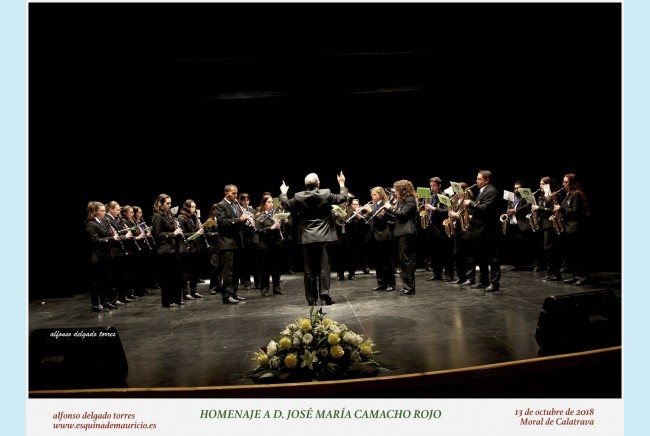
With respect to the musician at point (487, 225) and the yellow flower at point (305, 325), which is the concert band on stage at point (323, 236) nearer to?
the musician at point (487, 225)

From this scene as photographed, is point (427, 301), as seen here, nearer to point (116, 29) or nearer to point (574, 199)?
point (574, 199)

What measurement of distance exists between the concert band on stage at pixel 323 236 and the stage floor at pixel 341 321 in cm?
32

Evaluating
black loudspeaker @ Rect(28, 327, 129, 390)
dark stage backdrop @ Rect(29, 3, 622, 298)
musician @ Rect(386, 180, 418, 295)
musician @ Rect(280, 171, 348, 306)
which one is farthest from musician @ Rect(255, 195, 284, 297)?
black loudspeaker @ Rect(28, 327, 129, 390)

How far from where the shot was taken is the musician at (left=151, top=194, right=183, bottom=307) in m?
6.60

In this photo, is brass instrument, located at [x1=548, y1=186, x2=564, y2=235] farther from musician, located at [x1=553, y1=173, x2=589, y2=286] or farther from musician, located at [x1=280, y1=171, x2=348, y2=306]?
musician, located at [x1=280, y1=171, x2=348, y2=306]

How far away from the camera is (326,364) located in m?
3.08

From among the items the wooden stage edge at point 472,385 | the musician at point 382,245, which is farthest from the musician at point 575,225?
the wooden stage edge at point 472,385

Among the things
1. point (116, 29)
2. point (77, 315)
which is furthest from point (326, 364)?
point (116, 29)

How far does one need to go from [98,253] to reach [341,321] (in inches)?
153

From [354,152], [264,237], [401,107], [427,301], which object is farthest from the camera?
[354,152]

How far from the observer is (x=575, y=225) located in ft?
22.3

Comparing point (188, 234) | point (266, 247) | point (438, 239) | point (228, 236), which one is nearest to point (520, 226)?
point (438, 239)

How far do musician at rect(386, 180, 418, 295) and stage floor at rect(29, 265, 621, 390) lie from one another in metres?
0.31
